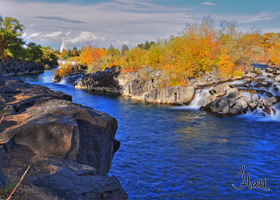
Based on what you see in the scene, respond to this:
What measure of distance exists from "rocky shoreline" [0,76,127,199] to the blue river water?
118 inches

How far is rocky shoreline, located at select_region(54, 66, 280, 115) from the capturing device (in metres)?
29.5

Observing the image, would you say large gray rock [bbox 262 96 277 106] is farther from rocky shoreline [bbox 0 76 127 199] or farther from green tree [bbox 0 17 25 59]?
green tree [bbox 0 17 25 59]

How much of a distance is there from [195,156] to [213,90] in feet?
62.5

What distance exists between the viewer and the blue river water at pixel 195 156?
12.3m

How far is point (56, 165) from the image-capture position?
8062 millimetres

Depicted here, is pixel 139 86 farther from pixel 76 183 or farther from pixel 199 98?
pixel 76 183

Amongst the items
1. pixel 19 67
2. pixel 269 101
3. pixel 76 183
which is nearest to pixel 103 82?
pixel 269 101

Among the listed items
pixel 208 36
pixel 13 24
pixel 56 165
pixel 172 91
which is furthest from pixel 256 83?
pixel 13 24

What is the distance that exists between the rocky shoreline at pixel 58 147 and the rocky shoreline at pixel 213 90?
71.5ft

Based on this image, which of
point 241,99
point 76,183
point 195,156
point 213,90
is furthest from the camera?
point 213,90

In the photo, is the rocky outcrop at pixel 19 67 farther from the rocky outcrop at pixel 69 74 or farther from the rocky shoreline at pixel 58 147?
the rocky shoreline at pixel 58 147

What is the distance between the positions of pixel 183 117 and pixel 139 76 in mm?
20470

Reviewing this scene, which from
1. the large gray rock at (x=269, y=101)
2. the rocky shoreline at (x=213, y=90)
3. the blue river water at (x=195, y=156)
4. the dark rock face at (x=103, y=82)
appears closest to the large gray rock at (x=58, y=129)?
the blue river water at (x=195, y=156)

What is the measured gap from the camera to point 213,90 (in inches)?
1336
